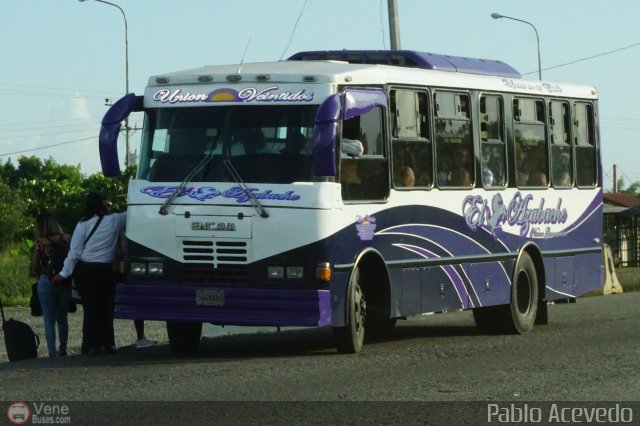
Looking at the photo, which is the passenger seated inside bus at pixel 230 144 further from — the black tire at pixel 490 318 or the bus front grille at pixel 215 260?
the black tire at pixel 490 318

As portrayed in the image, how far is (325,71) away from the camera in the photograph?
14648 millimetres

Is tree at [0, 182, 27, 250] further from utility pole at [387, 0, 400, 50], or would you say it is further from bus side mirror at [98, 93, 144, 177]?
bus side mirror at [98, 93, 144, 177]

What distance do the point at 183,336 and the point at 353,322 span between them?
2062 millimetres

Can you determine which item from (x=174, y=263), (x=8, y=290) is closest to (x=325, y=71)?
(x=174, y=263)

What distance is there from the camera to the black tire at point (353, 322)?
1450 cm

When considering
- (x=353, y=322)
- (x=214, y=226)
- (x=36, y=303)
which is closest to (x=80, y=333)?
(x=36, y=303)

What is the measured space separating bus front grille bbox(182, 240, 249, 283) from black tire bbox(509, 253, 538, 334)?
4.89 metres

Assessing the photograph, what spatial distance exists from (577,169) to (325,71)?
6240mm

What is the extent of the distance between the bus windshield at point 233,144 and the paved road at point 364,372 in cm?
184

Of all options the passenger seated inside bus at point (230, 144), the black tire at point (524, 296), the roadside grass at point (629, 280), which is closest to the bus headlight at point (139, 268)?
the passenger seated inside bus at point (230, 144)

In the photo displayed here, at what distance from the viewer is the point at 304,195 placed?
14.1 meters

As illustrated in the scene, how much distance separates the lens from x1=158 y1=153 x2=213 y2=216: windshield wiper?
14492 millimetres

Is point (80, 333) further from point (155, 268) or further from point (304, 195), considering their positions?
point (304, 195)

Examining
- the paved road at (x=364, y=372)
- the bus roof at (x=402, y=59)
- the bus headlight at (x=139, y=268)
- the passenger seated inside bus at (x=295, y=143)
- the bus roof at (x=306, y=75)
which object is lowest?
the paved road at (x=364, y=372)
